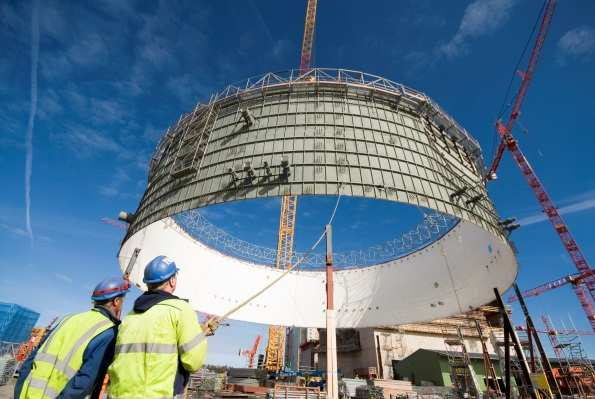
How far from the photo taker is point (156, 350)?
9.05 ft

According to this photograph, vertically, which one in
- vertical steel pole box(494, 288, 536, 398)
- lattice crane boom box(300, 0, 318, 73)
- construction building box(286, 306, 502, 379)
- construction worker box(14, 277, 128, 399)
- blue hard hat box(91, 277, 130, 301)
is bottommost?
construction worker box(14, 277, 128, 399)

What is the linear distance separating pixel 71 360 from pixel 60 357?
0.40 feet

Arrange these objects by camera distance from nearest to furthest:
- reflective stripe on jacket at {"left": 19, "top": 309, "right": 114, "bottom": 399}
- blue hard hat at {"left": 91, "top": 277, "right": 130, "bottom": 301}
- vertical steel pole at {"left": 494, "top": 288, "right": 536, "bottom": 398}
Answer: reflective stripe on jacket at {"left": 19, "top": 309, "right": 114, "bottom": 399}, blue hard hat at {"left": 91, "top": 277, "right": 130, "bottom": 301}, vertical steel pole at {"left": 494, "top": 288, "right": 536, "bottom": 398}

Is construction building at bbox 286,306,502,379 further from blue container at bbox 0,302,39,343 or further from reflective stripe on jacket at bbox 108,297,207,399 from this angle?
blue container at bbox 0,302,39,343

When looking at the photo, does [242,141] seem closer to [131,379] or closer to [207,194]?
[207,194]

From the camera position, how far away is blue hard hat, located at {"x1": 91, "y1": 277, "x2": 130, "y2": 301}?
12.1 feet

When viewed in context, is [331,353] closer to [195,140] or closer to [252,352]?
[195,140]

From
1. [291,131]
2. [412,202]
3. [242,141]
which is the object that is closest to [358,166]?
[412,202]

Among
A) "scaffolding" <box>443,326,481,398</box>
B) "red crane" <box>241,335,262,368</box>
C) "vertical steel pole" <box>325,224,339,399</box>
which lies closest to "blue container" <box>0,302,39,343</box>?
"red crane" <box>241,335,262,368</box>

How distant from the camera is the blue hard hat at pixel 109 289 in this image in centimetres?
370

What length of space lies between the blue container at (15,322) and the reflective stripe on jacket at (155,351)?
99.6 meters

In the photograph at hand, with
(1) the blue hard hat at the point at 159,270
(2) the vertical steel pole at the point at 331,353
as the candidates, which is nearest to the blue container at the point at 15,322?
(2) the vertical steel pole at the point at 331,353

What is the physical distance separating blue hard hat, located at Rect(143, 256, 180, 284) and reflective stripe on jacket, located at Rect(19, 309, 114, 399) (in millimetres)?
834

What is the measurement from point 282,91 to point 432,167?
1083 cm
